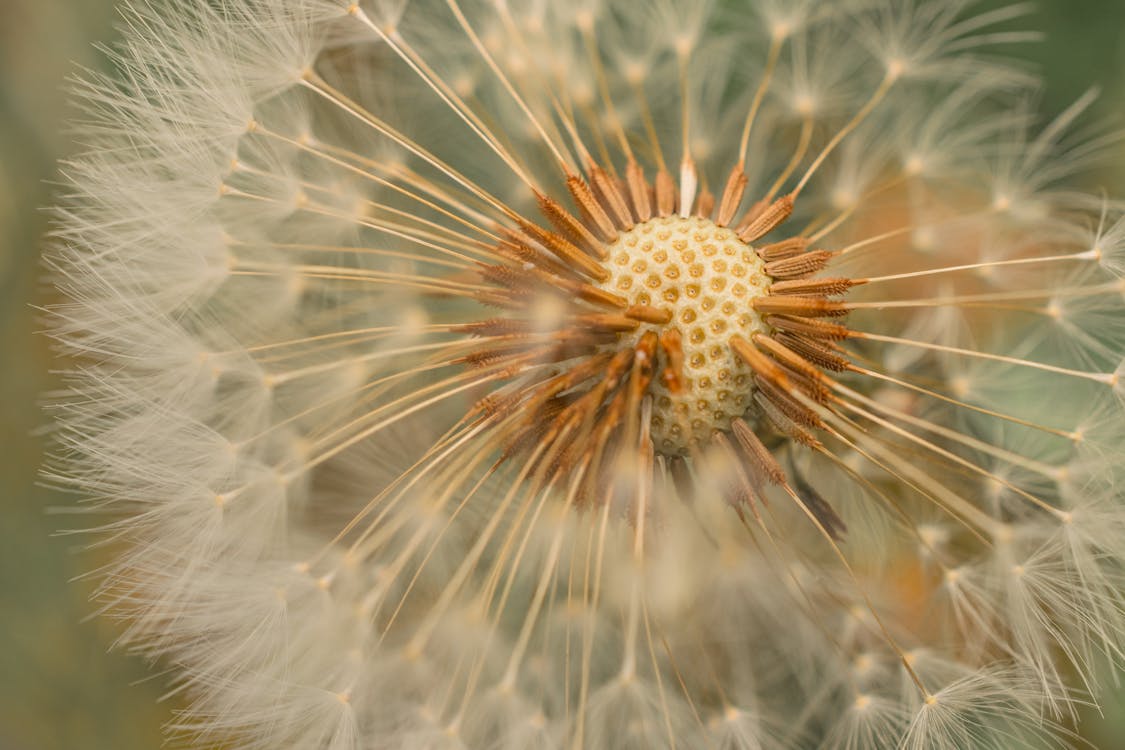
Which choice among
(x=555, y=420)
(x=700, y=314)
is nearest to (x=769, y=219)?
(x=700, y=314)

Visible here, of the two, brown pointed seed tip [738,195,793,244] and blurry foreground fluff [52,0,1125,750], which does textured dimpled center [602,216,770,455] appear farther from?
brown pointed seed tip [738,195,793,244]

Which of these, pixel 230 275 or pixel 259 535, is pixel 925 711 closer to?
pixel 259 535

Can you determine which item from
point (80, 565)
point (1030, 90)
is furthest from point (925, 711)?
point (80, 565)

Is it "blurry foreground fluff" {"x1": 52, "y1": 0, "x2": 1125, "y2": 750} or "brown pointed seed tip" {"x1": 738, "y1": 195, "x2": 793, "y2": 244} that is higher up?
"brown pointed seed tip" {"x1": 738, "y1": 195, "x2": 793, "y2": 244}

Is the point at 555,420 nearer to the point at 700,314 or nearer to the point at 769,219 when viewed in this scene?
the point at 700,314

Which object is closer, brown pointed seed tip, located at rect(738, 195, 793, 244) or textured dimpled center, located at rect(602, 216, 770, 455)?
textured dimpled center, located at rect(602, 216, 770, 455)

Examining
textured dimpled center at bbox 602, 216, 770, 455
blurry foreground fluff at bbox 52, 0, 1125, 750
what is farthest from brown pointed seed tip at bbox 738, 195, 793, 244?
textured dimpled center at bbox 602, 216, 770, 455

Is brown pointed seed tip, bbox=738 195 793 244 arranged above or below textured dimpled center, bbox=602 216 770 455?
above
